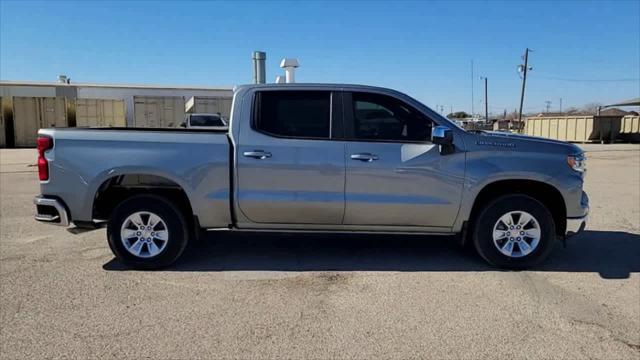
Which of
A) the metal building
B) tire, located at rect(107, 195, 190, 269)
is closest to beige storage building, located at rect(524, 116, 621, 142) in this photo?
the metal building

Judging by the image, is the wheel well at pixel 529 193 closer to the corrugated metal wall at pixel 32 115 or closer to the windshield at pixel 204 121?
the windshield at pixel 204 121

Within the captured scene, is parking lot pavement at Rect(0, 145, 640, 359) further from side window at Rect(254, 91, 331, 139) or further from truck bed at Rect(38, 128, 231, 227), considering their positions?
side window at Rect(254, 91, 331, 139)

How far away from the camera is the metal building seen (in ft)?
92.3

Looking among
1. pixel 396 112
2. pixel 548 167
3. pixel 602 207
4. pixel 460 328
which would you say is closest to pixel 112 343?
pixel 460 328

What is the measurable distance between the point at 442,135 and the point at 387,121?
62cm

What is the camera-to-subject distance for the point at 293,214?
5145 mm

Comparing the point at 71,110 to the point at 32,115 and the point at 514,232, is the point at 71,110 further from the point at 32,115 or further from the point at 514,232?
the point at 514,232

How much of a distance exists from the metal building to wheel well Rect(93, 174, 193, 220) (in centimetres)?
2490

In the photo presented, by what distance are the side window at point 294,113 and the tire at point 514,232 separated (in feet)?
6.38

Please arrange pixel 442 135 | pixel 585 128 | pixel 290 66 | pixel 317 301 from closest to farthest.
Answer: pixel 317 301, pixel 442 135, pixel 290 66, pixel 585 128

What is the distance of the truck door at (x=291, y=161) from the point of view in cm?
502

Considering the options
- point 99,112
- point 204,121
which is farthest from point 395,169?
point 99,112

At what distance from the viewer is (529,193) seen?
5348 millimetres

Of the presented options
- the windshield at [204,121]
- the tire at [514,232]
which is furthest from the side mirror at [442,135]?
the windshield at [204,121]
